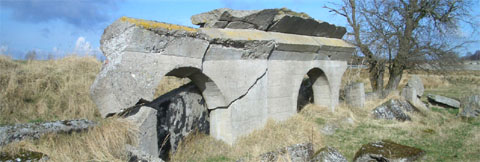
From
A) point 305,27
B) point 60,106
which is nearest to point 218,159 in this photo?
point 305,27

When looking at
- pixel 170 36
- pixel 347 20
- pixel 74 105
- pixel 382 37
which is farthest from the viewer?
pixel 347 20

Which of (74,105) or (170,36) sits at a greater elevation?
(170,36)

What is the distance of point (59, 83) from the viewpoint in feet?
28.1

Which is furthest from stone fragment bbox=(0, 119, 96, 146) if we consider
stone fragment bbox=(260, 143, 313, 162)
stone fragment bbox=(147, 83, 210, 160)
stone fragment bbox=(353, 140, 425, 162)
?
stone fragment bbox=(353, 140, 425, 162)

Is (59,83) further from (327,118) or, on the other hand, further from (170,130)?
(327,118)

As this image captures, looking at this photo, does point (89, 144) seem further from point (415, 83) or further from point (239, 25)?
point (415, 83)

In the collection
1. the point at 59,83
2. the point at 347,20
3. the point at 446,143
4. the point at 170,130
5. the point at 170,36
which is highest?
the point at 347,20

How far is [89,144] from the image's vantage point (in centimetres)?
378

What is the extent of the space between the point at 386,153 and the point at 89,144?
3.91m

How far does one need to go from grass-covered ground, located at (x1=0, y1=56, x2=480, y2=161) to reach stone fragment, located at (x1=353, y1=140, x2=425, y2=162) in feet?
1.17

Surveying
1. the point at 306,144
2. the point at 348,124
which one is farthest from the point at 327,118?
the point at 306,144

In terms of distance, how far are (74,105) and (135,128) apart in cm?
416

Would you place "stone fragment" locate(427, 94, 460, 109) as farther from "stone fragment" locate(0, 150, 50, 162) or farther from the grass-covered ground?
"stone fragment" locate(0, 150, 50, 162)

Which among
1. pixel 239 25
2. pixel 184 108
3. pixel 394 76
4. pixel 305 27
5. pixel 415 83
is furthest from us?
pixel 415 83
